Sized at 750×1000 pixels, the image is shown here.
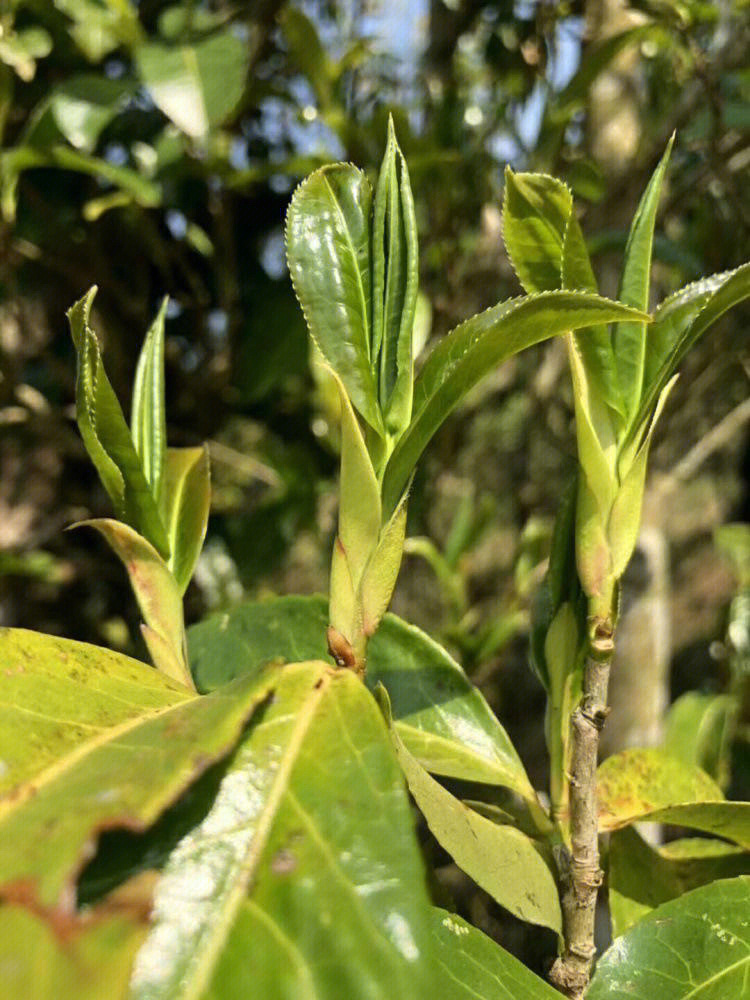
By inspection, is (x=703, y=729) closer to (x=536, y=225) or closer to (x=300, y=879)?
(x=536, y=225)

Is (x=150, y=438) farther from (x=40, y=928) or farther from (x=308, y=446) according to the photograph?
(x=308, y=446)

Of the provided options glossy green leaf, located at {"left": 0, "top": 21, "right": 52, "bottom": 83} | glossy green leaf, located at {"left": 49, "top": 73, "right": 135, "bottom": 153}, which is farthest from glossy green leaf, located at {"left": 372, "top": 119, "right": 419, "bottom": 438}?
glossy green leaf, located at {"left": 0, "top": 21, "right": 52, "bottom": 83}

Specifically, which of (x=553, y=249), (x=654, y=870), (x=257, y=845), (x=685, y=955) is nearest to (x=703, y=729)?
(x=654, y=870)

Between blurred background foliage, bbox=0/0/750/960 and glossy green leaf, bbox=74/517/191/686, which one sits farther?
blurred background foliage, bbox=0/0/750/960

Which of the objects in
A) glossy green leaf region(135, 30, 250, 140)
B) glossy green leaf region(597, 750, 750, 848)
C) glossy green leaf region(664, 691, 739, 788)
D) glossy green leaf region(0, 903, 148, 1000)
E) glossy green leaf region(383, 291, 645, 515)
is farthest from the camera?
glossy green leaf region(664, 691, 739, 788)

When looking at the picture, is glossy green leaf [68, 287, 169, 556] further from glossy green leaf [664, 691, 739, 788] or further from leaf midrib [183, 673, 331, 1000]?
glossy green leaf [664, 691, 739, 788]

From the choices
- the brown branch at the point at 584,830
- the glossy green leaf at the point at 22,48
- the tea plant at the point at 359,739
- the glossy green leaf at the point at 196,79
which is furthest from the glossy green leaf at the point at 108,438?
the glossy green leaf at the point at 22,48
